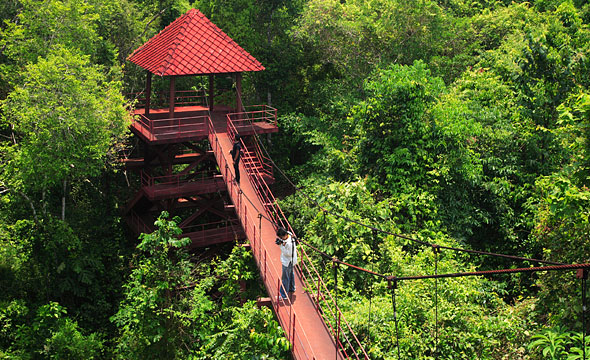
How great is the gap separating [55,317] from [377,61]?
54.3 feet

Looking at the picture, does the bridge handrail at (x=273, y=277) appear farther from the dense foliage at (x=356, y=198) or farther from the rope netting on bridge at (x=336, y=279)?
the rope netting on bridge at (x=336, y=279)

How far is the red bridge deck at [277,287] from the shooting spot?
36.4ft

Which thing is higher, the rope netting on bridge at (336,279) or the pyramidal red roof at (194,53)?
the pyramidal red roof at (194,53)

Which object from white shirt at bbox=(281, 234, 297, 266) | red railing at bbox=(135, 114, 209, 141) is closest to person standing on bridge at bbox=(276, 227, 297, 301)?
white shirt at bbox=(281, 234, 297, 266)

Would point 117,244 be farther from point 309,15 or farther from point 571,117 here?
Answer: point 571,117

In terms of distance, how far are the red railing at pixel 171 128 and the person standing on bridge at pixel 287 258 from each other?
7.85 metres

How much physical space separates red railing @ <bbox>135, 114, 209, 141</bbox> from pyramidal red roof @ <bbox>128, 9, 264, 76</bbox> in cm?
168

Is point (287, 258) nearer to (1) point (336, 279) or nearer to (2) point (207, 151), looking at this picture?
(1) point (336, 279)

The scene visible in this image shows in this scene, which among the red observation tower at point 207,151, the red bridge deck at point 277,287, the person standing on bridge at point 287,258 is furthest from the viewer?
the red observation tower at point 207,151

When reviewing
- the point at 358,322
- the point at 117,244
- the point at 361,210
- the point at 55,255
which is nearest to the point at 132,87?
the point at 117,244

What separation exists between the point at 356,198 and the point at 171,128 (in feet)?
22.9

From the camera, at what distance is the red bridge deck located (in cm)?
1111

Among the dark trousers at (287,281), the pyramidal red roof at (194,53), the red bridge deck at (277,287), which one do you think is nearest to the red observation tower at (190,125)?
the pyramidal red roof at (194,53)

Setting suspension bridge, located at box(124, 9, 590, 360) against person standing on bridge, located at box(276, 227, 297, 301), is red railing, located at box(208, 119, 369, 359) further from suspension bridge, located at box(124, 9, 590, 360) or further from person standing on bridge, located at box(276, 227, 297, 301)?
person standing on bridge, located at box(276, 227, 297, 301)
